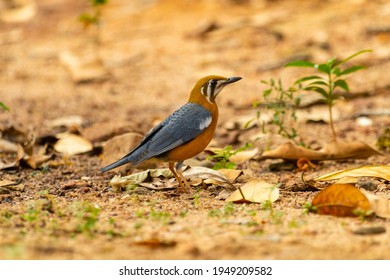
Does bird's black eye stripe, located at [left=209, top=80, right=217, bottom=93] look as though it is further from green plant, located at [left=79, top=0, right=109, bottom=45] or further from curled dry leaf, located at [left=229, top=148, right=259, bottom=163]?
green plant, located at [left=79, top=0, right=109, bottom=45]

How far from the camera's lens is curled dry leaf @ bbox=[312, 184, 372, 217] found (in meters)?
4.22

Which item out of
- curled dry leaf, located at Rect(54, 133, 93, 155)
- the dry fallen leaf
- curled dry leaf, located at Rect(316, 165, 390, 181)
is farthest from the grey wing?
the dry fallen leaf

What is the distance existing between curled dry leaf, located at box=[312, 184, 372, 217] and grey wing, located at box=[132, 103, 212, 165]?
1.25 m

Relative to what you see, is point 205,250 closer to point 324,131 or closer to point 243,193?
point 243,193

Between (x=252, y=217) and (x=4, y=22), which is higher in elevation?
(x=4, y=22)

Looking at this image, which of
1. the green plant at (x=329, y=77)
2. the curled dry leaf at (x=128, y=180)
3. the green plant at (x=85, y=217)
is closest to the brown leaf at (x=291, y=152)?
the green plant at (x=329, y=77)

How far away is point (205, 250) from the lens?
3572mm

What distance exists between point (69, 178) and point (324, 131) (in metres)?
3.01

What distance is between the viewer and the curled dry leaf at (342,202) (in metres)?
4.22

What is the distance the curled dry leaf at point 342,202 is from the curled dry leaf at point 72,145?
3057 mm

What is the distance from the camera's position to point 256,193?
4.80m

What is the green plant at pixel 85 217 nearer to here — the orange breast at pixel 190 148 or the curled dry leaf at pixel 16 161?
the orange breast at pixel 190 148

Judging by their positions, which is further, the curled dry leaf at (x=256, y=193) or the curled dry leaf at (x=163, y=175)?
the curled dry leaf at (x=163, y=175)
